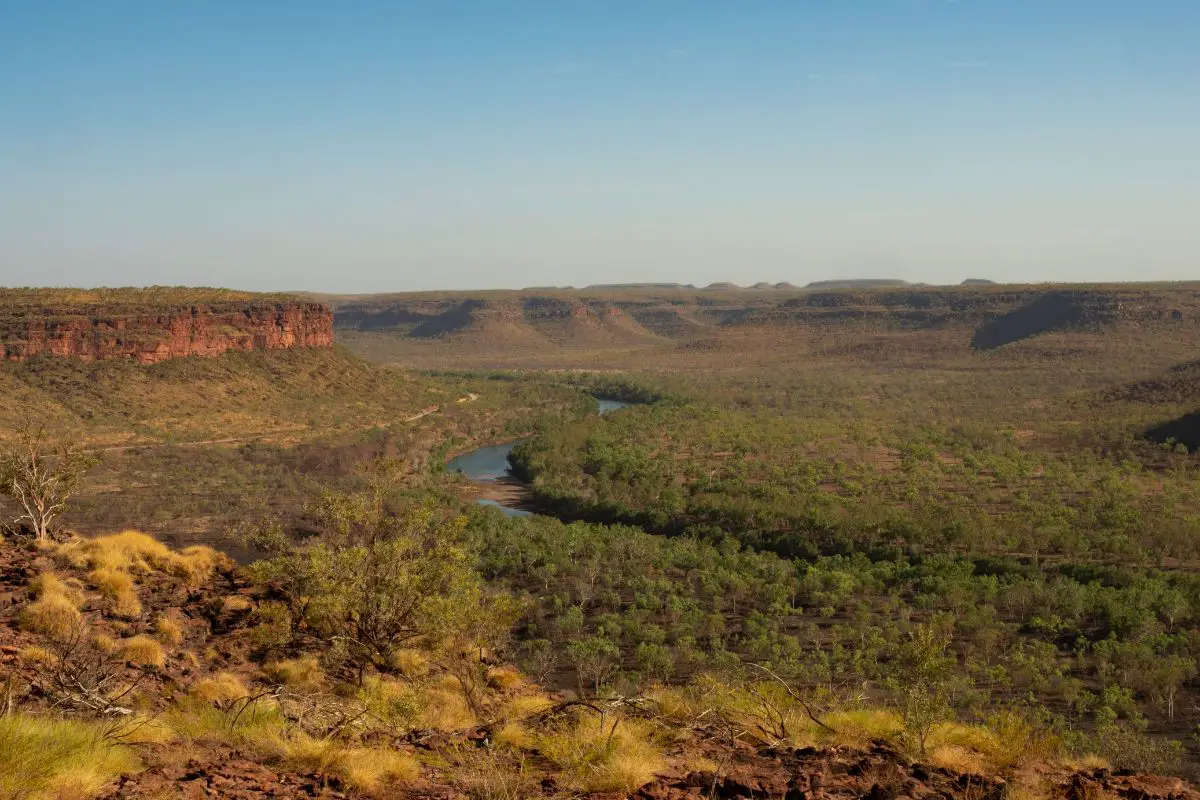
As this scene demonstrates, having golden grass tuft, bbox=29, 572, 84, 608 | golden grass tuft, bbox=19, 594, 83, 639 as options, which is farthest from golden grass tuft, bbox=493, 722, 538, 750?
golden grass tuft, bbox=29, 572, 84, 608

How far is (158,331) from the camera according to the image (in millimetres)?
76938

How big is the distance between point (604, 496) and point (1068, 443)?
40.0m

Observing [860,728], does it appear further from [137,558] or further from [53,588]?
[137,558]

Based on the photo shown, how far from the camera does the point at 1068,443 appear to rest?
67938mm

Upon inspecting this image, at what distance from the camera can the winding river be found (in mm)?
56000

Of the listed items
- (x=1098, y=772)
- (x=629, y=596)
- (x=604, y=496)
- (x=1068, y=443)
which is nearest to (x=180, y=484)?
(x=604, y=496)

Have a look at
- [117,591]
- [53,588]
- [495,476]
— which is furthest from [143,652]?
[495,476]

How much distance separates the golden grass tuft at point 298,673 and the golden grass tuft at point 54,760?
5.43m

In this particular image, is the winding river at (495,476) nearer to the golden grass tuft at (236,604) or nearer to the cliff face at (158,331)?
the cliff face at (158,331)

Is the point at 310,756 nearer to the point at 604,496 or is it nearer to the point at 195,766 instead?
the point at 195,766

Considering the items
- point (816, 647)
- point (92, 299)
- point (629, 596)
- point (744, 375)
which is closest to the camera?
point (816, 647)

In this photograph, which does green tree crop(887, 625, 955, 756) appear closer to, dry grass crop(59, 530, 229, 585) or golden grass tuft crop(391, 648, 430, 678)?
golden grass tuft crop(391, 648, 430, 678)

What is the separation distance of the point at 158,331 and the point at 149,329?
76 cm

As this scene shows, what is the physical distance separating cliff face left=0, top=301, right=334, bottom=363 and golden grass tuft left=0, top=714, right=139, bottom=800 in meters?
72.6
